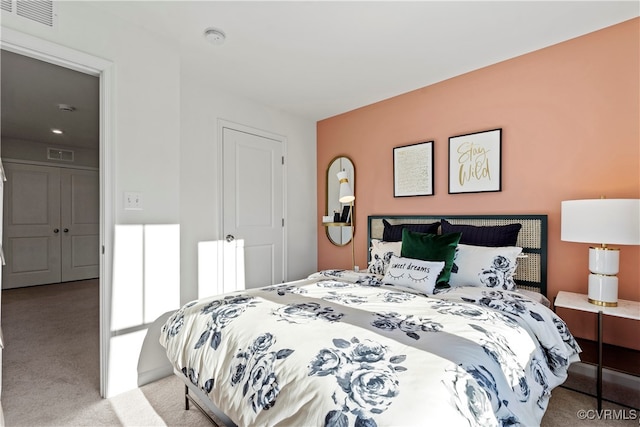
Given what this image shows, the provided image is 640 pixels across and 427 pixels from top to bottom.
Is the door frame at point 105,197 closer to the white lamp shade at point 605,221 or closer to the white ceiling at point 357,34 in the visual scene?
the white ceiling at point 357,34

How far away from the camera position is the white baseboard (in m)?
A: 2.06

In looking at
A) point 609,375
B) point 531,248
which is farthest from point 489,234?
point 609,375

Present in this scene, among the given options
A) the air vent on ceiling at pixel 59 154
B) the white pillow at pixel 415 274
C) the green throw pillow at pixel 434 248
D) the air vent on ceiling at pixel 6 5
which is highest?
the air vent on ceiling at pixel 6 5

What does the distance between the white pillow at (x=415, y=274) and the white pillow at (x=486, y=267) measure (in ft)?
0.79

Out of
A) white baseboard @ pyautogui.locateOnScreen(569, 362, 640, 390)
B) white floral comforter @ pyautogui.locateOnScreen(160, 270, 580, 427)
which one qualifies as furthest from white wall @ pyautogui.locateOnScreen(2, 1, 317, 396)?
white baseboard @ pyautogui.locateOnScreen(569, 362, 640, 390)

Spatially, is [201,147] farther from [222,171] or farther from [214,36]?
[214,36]

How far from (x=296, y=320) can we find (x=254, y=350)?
0.24m

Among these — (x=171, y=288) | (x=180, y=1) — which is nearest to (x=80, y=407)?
(x=171, y=288)

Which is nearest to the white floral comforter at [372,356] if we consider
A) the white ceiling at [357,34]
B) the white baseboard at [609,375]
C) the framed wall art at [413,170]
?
the white baseboard at [609,375]

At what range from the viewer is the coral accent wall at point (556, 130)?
216cm

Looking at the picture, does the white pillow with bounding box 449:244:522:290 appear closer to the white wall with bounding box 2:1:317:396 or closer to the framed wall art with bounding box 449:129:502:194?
the framed wall art with bounding box 449:129:502:194

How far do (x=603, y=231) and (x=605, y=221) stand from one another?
60mm

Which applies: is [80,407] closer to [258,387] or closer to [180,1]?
[258,387]

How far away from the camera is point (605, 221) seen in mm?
1875
